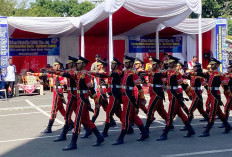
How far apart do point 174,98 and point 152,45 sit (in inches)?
658

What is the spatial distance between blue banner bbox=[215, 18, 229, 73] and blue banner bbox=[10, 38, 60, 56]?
28.6ft

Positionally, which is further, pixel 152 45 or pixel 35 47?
pixel 152 45

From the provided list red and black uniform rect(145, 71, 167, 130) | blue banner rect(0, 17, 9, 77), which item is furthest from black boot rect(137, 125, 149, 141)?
blue banner rect(0, 17, 9, 77)

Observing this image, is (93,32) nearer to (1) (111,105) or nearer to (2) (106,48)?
(2) (106,48)

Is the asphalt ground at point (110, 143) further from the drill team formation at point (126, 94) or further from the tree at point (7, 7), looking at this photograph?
the tree at point (7, 7)

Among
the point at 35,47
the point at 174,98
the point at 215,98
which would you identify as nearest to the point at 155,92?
the point at 174,98

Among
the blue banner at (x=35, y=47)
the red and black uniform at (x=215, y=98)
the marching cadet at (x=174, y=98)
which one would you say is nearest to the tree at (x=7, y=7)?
the blue banner at (x=35, y=47)

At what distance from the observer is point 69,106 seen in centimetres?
920

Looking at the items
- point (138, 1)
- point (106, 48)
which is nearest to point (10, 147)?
point (138, 1)

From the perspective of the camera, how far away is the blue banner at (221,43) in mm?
22531

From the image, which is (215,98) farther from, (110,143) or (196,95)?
(110,143)

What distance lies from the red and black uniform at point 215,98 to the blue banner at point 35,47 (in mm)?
14970

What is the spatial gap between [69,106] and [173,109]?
2290 millimetres

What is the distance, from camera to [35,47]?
23.6 m
